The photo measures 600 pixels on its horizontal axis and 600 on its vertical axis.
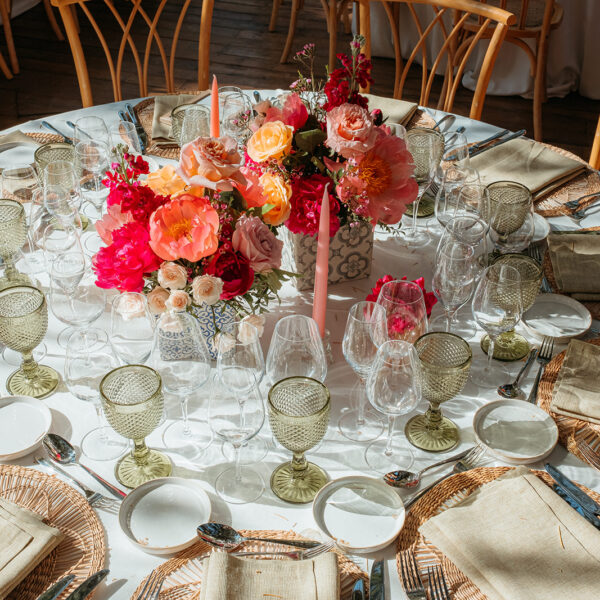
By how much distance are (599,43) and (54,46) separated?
327 centimetres

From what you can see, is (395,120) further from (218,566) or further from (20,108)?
(20,108)

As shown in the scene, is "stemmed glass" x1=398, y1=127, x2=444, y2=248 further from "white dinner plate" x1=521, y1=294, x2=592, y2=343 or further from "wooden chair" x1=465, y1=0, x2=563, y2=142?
"wooden chair" x1=465, y1=0, x2=563, y2=142

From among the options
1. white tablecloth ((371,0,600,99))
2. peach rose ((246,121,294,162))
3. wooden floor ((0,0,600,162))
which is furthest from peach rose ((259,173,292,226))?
white tablecloth ((371,0,600,99))

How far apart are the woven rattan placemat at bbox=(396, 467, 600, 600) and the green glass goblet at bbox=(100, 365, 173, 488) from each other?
39 cm

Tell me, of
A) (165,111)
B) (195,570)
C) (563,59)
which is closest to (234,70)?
(563,59)

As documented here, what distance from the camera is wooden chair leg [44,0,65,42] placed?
15.2ft

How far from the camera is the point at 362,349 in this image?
1.23 m

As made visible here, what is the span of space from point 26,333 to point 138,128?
90cm

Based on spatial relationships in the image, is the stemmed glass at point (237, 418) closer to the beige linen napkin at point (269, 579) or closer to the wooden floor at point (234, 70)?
the beige linen napkin at point (269, 579)

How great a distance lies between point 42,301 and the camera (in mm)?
1284

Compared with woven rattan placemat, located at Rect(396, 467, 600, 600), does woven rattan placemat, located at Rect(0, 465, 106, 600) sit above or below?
below

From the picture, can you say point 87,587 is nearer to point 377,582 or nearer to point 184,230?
point 377,582

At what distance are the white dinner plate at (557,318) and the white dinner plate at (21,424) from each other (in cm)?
92

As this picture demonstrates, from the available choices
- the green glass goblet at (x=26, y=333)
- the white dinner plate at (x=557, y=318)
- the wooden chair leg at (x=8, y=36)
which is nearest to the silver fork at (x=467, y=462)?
the white dinner plate at (x=557, y=318)
